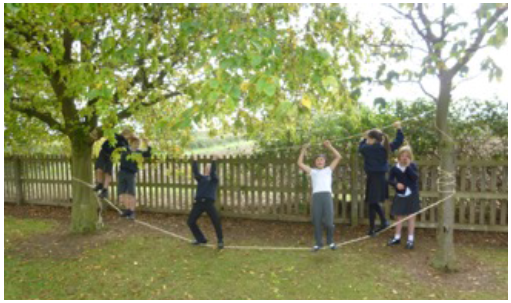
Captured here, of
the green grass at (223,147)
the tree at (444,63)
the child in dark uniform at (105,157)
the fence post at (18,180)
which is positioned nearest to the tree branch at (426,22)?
the tree at (444,63)

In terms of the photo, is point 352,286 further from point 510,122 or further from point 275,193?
point 510,122

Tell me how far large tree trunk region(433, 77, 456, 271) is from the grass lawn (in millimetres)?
216

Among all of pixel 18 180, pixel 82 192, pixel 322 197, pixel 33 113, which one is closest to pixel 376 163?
pixel 322 197

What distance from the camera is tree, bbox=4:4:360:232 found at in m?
3.72

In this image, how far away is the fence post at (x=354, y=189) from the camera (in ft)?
25.3

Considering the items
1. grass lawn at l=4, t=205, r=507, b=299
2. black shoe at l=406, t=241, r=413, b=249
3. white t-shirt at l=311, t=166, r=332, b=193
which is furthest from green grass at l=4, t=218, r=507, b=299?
white t-shirt at l=311, t=166, r=332, b=193

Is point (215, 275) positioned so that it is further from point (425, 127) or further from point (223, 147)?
point (223, 147)

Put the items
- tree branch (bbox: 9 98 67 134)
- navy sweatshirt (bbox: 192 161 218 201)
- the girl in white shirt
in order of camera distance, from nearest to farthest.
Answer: the girl in white shirt < navy sweatshirt (bbox: 192 161 218 201) < tree branch (bbox: 9 98 67 134)

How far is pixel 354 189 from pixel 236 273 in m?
3.09

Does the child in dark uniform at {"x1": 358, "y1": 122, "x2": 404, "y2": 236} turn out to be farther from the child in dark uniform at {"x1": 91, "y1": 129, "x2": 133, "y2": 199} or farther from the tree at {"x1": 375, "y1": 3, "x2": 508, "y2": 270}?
the child in dark uniform at {"x1": 91, "y1": 129, "x2": 133, "y2": 199}

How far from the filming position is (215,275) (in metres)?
5.80

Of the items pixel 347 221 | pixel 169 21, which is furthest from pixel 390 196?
pixel 169 21

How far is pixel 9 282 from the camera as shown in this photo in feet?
19.3

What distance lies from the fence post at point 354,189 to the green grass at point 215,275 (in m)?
1.16
